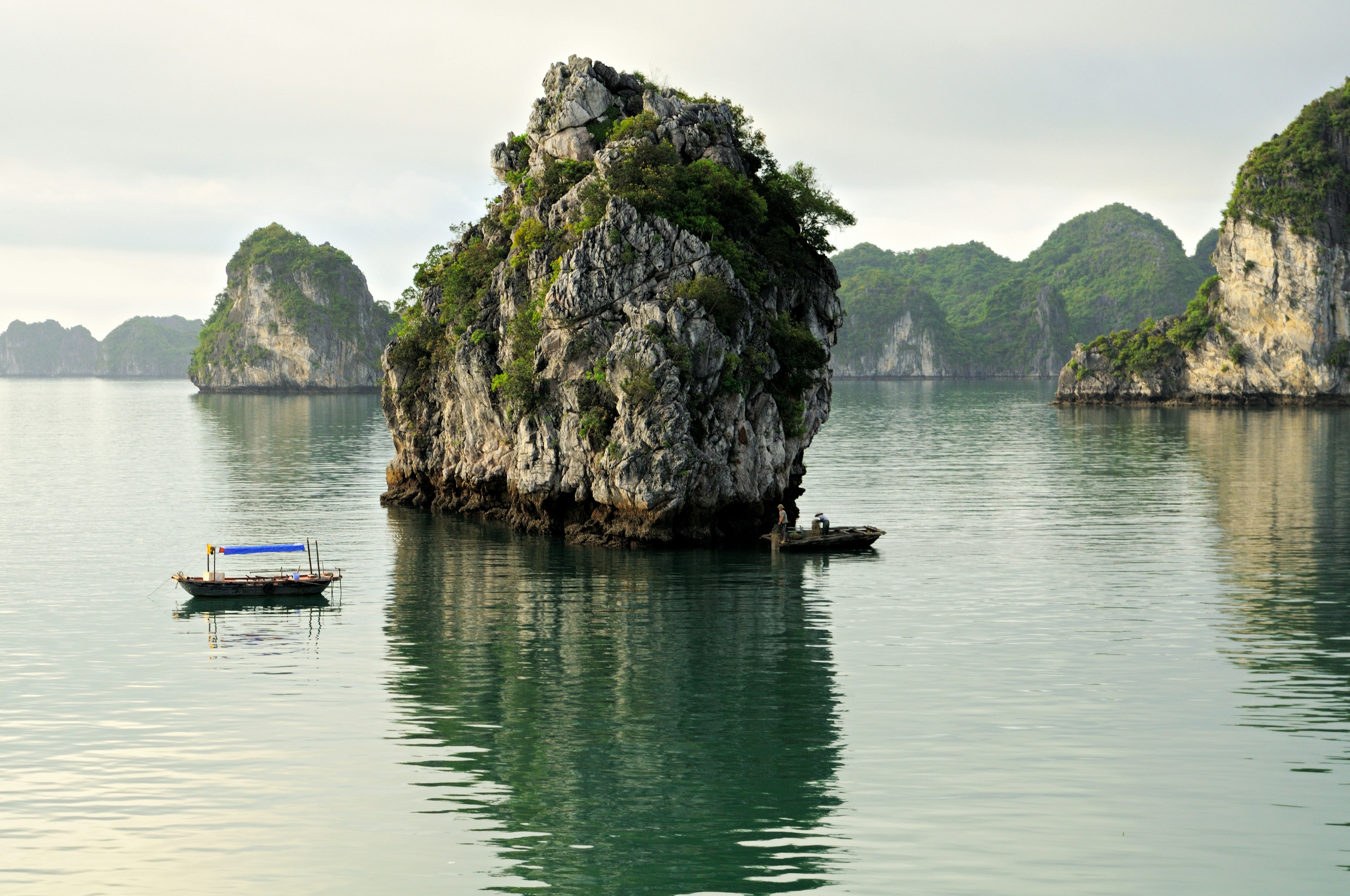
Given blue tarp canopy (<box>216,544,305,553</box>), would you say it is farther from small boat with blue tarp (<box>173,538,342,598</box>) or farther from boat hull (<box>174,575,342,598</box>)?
boat hull (<box>174,575,342,598</box>)

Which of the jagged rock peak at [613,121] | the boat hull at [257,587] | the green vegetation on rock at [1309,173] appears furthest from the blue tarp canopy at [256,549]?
the green vegetation on rock at [1309,173]

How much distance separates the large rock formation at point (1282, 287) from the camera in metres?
144

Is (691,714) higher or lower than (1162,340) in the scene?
lower

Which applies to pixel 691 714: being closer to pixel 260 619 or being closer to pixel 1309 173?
pixel 260 619

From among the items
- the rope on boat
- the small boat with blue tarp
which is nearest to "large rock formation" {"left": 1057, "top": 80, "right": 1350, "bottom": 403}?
the small boat with blue tarp

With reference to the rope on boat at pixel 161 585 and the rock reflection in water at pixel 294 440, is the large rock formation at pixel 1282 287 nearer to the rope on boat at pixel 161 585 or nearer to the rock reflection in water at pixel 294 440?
the rock reflection in water at pixel 294 440

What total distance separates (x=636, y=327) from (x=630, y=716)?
24.7 metres

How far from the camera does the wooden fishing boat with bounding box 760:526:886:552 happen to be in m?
48.6

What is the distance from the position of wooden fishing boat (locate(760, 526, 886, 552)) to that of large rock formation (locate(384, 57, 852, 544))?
2.65 metres

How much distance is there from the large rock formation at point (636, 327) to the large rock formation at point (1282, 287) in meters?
112

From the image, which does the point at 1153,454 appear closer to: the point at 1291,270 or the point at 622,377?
the point at 622,377

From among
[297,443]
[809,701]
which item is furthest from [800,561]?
[297,443]

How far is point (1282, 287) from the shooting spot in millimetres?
147750

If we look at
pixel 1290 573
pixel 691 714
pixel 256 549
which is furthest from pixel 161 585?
pixel 1290 573
